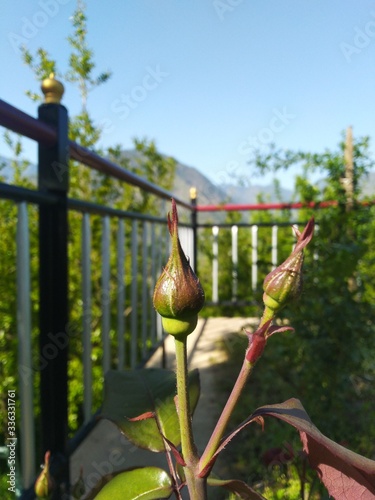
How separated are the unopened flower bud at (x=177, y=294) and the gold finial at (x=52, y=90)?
1.05m

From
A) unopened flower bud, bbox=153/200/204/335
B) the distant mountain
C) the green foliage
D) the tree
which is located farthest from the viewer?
the distant mountain

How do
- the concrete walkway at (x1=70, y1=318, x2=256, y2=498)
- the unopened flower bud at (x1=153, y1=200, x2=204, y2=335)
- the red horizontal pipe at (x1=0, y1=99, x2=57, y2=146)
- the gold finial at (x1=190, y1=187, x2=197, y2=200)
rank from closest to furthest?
the unopened flower bud at (x1=153, y1=200, x2=204, y2=335) → the red horizontal pipe at (x1=0, y1=99, x2=57, y2=146) → the concrete walkway at (x1=70, y1=318, x2=256, y2=498) → the gold finial at (x1=190, y1=187, x2=197, y2=200)

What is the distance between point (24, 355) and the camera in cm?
116

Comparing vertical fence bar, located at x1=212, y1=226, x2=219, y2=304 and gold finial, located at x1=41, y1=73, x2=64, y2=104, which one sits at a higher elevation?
gold finial, located at x1=41, y1=73, x2=64, y2=104

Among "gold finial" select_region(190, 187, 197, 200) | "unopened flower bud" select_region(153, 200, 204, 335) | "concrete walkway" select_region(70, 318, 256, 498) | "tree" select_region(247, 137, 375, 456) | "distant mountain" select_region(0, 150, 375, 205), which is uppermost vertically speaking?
"distant mountain" select_region(0, 150, 375, 205)

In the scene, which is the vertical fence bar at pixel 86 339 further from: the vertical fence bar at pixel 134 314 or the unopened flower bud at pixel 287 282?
the unopened flower bud at pixel 287 282

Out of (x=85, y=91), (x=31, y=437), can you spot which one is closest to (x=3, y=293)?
(x=31, y=437)

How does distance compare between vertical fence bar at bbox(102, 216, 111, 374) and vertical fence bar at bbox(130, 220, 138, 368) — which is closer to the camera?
vertical fence bar at bbox(102, 216, 111, 374)

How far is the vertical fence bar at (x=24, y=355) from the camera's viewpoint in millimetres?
1136

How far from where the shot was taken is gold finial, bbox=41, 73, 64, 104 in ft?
4.00

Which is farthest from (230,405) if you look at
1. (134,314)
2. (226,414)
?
(134,314)

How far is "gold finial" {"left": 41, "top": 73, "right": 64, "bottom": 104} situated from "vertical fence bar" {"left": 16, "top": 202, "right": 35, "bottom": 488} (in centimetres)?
36

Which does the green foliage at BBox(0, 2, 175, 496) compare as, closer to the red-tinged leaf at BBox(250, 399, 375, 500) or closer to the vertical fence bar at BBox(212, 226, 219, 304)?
the vertical fence bar at BBox(212, 226, 219, 304)

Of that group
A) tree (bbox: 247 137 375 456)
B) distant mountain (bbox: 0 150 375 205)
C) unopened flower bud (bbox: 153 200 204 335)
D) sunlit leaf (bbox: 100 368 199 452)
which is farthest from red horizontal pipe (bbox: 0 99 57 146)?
distant mountain (bbox: 0 150 375 205)
